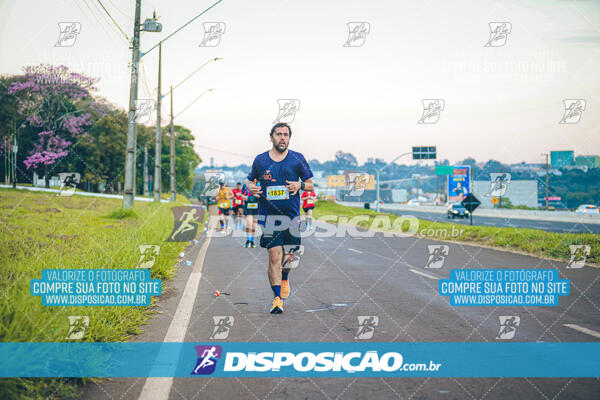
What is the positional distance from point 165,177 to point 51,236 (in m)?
67.5

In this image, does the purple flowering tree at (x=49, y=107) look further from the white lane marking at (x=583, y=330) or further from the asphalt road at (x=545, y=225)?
the white lane marking at (x=583, y=330)

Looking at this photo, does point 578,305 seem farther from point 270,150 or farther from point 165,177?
point 165,177

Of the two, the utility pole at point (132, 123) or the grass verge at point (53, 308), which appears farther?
the utility pole at point (132, 123)

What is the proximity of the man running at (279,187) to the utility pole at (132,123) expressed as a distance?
43.7ft

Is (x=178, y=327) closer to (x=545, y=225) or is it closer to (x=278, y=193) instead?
(x=278, y=193)

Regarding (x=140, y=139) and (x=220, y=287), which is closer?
(x=220, y=287)

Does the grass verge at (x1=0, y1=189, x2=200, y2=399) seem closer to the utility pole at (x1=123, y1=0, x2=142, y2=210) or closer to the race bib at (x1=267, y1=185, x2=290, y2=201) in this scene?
the race bib at (x1=267, y1=185, x2=290, y2=201)

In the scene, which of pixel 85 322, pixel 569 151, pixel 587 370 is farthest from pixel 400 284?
pixel 569 151

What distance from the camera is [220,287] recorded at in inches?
351

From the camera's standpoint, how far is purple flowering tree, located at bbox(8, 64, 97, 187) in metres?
40.4

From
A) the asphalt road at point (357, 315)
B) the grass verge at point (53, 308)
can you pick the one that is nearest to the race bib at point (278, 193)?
the asphalt road at point (357, 315)

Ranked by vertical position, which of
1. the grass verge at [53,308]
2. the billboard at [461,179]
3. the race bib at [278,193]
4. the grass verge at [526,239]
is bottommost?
the grass verge at [526,239]

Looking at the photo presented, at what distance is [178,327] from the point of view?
6.08 metres

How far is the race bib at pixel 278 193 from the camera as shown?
6434 millimetres
